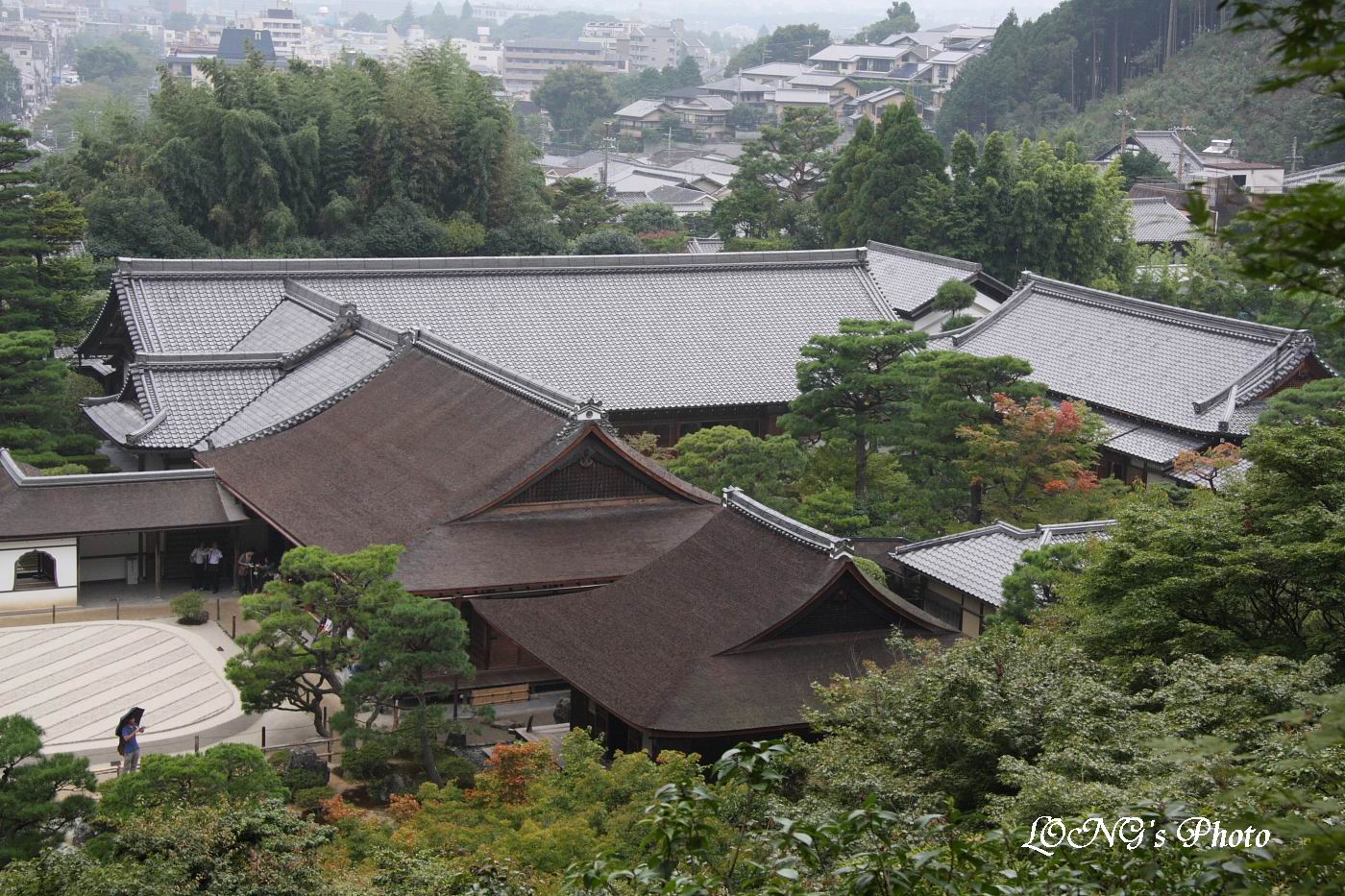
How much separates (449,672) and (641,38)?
172865 millimetres

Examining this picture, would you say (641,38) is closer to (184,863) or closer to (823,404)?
(823,404)

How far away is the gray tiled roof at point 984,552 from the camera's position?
739 inches

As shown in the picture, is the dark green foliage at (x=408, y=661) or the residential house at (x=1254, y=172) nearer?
the dark green foliage at (x=408, y=661)

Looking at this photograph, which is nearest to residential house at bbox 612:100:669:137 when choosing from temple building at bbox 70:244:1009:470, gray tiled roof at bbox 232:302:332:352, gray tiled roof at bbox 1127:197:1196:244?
gray tiled roof at bbox 1127:197:1196:244

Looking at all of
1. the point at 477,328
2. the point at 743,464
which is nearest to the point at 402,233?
the point at 477,328

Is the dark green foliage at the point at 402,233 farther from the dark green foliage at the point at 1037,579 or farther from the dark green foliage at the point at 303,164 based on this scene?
the dark green foliage at the point at 1037,579

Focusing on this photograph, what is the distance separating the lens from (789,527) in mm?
16547

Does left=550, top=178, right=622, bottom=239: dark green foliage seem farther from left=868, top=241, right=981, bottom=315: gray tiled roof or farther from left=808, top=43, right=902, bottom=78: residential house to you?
left=808, top=43, right=902, bottom=78: residential house

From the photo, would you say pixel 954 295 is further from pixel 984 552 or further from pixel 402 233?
pixel 984 552

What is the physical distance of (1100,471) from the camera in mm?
27125

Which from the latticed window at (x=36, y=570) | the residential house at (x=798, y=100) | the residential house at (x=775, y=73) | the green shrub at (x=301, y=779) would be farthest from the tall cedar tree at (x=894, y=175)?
the residential house at (x=775, y=73)

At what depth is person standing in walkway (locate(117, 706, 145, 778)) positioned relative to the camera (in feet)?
50.3

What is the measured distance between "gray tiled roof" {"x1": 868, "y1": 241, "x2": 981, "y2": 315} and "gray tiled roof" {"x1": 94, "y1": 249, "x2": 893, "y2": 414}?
3535 mm

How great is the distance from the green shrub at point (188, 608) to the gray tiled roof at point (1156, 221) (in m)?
42.9
